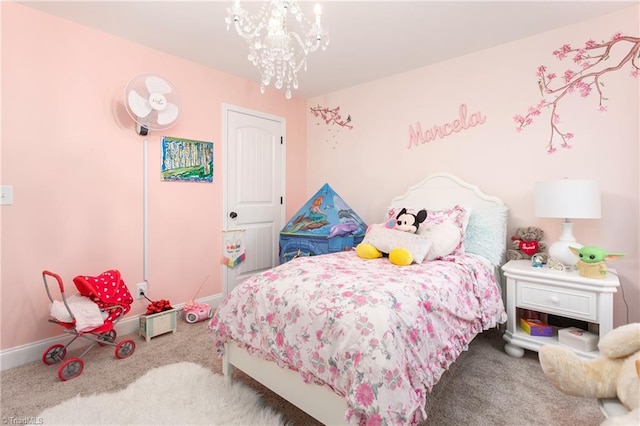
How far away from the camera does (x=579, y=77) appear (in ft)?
7.91

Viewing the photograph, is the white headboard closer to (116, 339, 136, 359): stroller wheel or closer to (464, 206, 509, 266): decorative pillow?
(464, 206, 509, 266): decorative pillow

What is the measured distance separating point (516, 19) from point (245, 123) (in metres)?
2.56

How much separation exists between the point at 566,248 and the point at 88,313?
10.5ft

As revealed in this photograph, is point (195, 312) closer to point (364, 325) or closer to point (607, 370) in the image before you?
point (364, 325)

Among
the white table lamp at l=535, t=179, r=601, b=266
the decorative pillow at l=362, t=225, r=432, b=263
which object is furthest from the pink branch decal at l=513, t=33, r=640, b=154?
the decorative pillow at l=362, t=225, r=432, b=263

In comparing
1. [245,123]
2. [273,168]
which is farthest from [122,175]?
[273,168]

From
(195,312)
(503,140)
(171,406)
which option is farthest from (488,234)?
(195,312)

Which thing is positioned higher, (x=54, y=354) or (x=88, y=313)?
(x=88, y=313)

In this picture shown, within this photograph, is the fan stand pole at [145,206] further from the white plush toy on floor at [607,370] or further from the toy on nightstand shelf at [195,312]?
the white plush toy on floor at [607,370]

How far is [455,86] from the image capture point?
3006mm

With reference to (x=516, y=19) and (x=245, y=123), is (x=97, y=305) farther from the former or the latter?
(x=516, y=19)

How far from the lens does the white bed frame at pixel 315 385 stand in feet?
4.46

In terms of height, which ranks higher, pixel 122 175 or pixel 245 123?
pixel 245 123

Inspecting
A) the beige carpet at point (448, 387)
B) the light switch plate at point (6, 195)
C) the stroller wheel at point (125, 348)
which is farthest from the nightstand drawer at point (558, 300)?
the light switch plate at point (6, 195)
